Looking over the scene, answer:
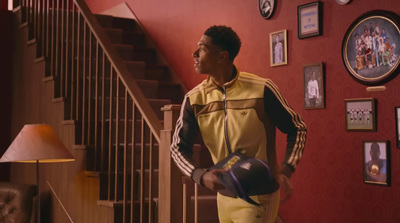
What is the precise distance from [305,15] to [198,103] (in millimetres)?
2233

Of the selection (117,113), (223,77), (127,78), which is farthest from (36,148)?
(223,77)

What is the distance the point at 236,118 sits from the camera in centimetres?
178

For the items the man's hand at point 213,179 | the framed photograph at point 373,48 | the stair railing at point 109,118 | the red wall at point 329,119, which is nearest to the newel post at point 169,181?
the stair railing at point 109,118

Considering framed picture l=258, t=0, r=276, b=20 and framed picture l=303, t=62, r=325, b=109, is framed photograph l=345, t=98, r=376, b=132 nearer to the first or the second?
framed picture l=303, t=62, r=325, b=109

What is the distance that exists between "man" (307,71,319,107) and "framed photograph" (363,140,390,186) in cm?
49

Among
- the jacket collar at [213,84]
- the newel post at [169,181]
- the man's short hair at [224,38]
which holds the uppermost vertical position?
the man's short hair at [224,38]

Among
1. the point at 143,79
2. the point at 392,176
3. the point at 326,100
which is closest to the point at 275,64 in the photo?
the point at 326,100

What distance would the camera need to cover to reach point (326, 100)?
3.71 m

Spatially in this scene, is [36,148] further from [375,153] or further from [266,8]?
[375,153]

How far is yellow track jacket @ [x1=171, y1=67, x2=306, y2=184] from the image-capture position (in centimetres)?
178

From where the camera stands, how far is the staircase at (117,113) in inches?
138

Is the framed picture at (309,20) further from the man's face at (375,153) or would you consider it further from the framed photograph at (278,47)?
the man's face at (375,153)

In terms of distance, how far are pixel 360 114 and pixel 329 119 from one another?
0.27 meters

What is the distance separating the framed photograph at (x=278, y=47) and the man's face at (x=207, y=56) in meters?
2.30
